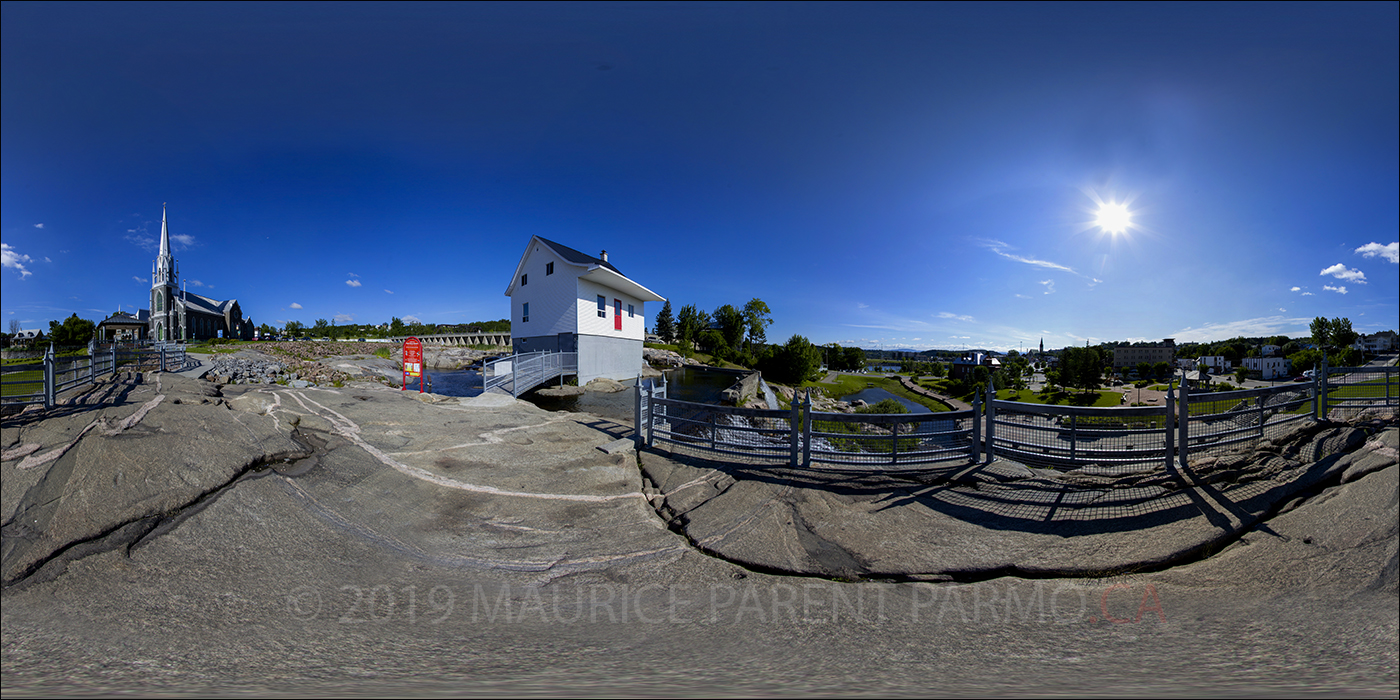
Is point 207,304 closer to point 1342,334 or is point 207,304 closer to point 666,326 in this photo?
point 666,326

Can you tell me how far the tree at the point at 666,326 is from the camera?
73.4 m

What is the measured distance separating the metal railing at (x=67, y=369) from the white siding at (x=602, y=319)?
14.3 metres

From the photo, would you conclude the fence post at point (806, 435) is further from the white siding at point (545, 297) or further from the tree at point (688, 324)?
the tree at point (688, 324)

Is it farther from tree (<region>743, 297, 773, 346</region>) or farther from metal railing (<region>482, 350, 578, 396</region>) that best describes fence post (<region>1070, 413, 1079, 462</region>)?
tree (<region>743, 297, 773, 346</region>)

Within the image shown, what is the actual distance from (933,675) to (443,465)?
6478mm

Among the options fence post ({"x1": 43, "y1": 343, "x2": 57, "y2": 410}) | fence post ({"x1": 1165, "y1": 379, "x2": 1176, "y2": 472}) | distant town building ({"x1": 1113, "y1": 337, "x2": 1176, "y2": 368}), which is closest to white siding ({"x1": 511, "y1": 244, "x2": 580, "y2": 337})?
fence post ({"x1": 43, "y1": 343, "x2": 57, "y2": 410})

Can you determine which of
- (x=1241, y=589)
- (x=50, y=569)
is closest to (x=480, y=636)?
(x=50, y=569)

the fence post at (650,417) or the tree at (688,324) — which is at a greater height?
the tree at (688,324)

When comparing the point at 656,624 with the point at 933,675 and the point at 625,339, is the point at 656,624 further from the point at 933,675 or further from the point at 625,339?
the point at 625,339

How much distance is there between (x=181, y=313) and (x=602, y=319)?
176 ft

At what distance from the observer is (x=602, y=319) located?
22.7 metres

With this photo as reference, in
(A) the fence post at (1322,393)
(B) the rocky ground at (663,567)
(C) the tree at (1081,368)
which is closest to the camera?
(B) the rocky ground at (663,567)

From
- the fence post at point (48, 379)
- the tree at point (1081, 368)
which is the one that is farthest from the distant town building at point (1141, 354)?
the fence post at point (48, 379)

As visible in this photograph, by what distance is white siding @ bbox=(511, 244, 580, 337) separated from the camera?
20.9 metres
